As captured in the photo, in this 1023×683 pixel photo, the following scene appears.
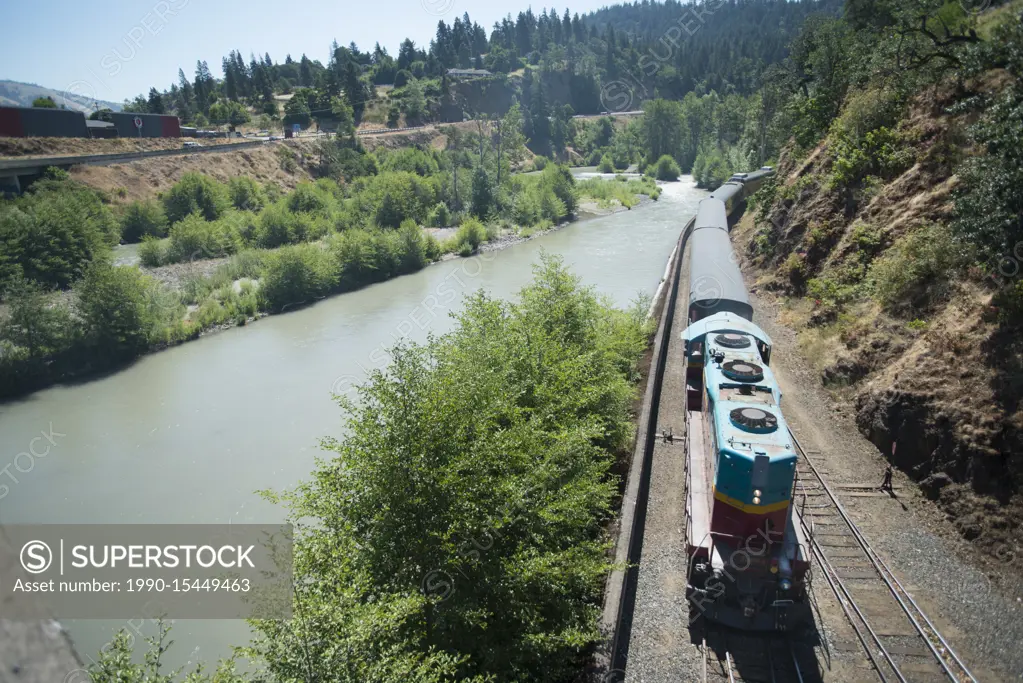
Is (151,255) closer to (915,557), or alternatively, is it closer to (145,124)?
(145,124)

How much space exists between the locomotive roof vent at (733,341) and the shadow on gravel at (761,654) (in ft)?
22.9

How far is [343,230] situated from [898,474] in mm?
52138

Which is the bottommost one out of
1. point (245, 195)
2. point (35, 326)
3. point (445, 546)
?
point (35, 326)

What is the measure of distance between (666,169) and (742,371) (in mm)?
94369

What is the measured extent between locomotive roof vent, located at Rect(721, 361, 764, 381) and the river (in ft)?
39.0

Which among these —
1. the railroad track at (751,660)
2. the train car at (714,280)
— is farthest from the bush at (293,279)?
the railroad track at (751,660)

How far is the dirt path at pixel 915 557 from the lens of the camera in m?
11.4

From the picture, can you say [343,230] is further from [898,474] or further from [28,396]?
[898,474]

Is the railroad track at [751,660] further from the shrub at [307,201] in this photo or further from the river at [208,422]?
the shrub at [307,201]

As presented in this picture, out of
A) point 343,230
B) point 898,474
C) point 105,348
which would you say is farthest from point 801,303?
point 343,230

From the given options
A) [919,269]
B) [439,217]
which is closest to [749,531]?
[919,269]

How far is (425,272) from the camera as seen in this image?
51.0 m

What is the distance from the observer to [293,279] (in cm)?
4250

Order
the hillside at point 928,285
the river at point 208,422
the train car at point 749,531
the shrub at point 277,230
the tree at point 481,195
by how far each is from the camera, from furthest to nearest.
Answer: the tree at point 481,195, the shrub at point 277,230, the river at point 208,422, the hillside at point 928,285, the train car at point 749,531
